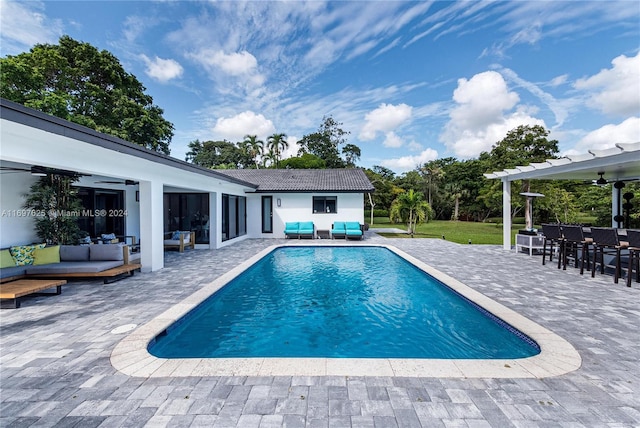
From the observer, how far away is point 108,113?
77.4 feet

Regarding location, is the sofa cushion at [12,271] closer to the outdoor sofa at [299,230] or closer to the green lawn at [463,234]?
the outdoor sofa at [299,230]

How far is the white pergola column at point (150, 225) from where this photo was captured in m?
8.10

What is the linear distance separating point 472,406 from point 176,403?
263cm

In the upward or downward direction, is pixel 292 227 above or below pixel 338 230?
above

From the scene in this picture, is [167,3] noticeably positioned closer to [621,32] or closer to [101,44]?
[101,44]

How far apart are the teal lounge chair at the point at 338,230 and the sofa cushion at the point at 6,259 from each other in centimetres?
1225

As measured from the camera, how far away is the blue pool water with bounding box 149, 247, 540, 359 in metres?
4.06

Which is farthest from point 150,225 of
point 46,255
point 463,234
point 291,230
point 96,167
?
point 463,234

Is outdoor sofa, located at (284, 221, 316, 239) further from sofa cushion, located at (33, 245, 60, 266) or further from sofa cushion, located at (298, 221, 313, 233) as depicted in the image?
sofa cushion, located at (33, 245, 60, 266)

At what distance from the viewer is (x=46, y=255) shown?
281 inches

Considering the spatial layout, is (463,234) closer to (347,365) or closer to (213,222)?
(213,222)

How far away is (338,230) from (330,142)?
31971 mm

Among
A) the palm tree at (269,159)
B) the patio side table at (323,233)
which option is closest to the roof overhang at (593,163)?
the patio side table at (323,233)

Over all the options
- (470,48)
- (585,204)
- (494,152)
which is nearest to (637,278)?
(470,48)
